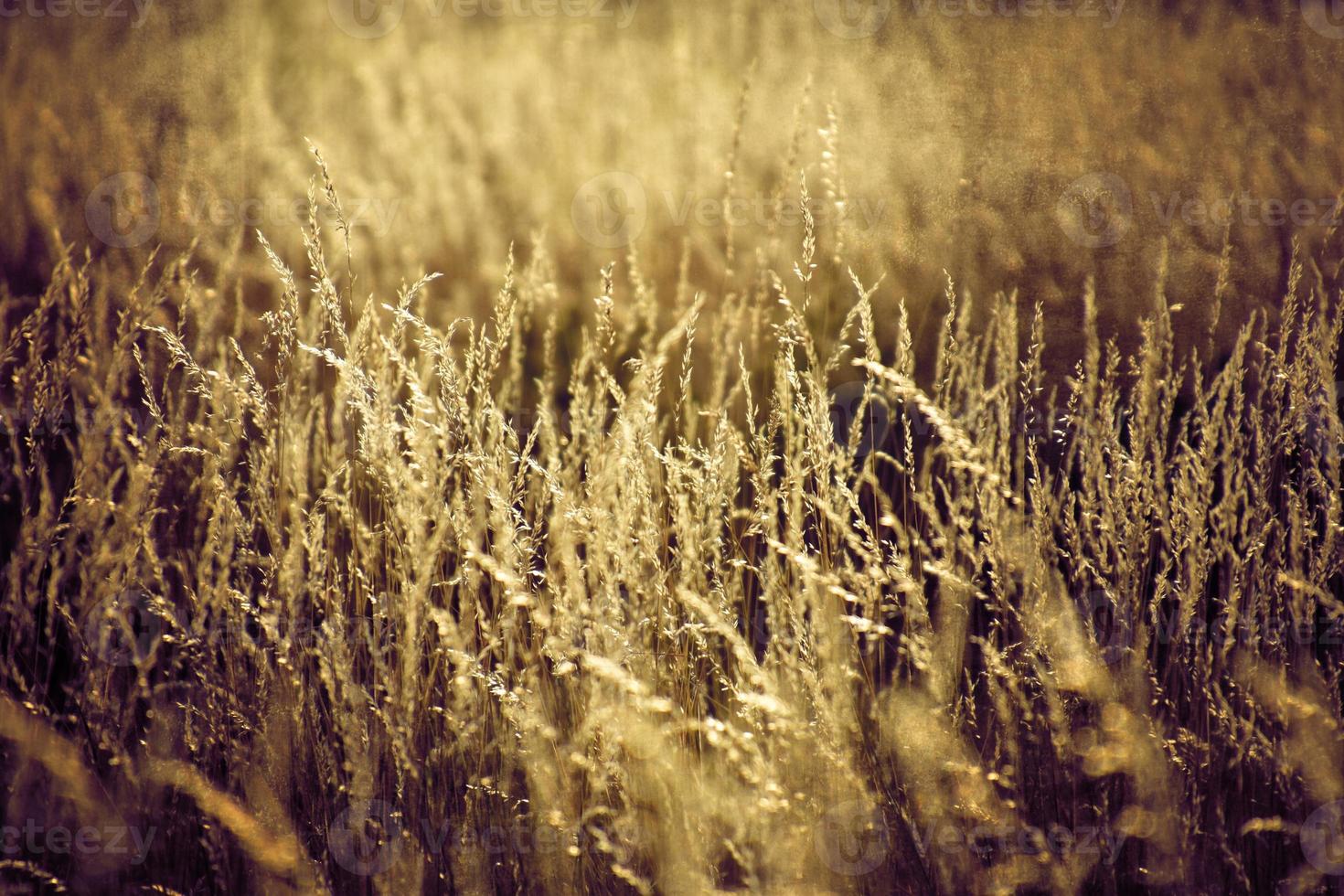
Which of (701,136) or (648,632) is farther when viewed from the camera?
(701,136)

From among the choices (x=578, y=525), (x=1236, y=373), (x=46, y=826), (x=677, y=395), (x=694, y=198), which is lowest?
A: (x=46, y=826)

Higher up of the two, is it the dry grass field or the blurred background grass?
the blurred background grass

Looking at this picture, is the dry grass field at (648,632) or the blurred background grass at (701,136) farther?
the blurred background grass at (701,136)

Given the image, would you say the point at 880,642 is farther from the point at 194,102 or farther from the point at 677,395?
the point at 194,102

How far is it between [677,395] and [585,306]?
1.82 ft

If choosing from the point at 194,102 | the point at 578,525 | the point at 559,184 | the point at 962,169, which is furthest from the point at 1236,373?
the point at 194,102

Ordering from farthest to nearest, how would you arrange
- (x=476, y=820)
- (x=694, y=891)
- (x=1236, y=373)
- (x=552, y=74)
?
1. (x=552, y=74)
2. (x=1236, y=373)
3. (x=476, y=820)
4. (x=694, y=891)

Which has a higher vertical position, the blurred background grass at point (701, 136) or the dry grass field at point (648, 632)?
the blurred background grass at point (701, 136)

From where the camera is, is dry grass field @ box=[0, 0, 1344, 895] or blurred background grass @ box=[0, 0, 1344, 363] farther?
blurred background grass @ box=[0, 0, 1344, 363]

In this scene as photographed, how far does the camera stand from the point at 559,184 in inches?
111

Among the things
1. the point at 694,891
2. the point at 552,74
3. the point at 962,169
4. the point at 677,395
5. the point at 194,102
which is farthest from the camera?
the point at 552,74

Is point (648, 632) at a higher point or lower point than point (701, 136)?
lower

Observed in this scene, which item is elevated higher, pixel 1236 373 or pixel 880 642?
pixel 1236 373

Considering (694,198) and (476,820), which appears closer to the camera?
(476,820)
